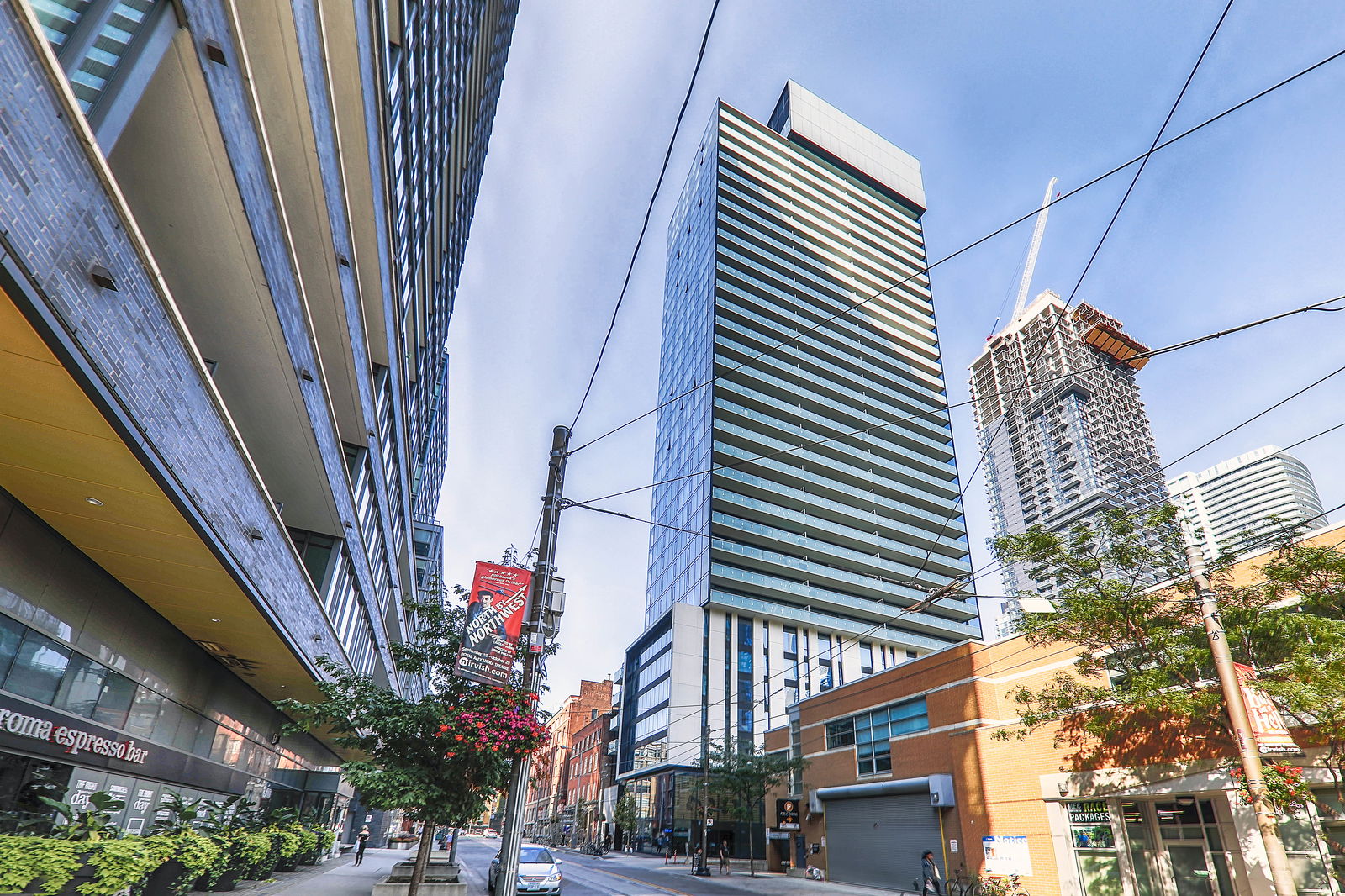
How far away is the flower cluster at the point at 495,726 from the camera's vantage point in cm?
1261

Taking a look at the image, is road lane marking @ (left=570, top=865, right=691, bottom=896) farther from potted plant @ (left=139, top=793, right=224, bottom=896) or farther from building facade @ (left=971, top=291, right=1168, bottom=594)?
building facade @ (left=971, top=291, right=1168, bottom=594)

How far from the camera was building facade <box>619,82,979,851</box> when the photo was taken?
70.4m

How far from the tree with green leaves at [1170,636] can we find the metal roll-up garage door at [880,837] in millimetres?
8484

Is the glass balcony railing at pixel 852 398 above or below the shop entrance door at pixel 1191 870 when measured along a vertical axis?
above

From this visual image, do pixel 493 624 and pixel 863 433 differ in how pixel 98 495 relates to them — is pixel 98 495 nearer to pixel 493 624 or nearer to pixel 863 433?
pixel 493 624

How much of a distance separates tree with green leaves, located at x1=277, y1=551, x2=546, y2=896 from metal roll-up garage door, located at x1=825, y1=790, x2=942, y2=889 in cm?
2052

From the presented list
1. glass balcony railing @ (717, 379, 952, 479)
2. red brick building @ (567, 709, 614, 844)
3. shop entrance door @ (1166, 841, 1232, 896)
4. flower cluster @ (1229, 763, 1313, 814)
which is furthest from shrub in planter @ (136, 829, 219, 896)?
red brick building @ (567, 709, 614, 844)

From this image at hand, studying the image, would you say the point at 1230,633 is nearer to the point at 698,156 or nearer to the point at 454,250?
the point at 454,250

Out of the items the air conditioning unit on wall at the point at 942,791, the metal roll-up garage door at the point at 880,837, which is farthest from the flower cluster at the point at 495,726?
the metal roll-up garage door at the point at 880,837

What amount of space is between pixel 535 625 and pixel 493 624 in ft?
2.27

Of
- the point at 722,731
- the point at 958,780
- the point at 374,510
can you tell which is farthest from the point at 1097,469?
the point at 374,510

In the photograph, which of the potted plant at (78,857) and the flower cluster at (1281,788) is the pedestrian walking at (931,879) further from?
the potted plant at (78,857)

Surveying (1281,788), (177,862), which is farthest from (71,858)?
(1281,788)

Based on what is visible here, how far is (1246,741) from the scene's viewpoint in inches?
450
